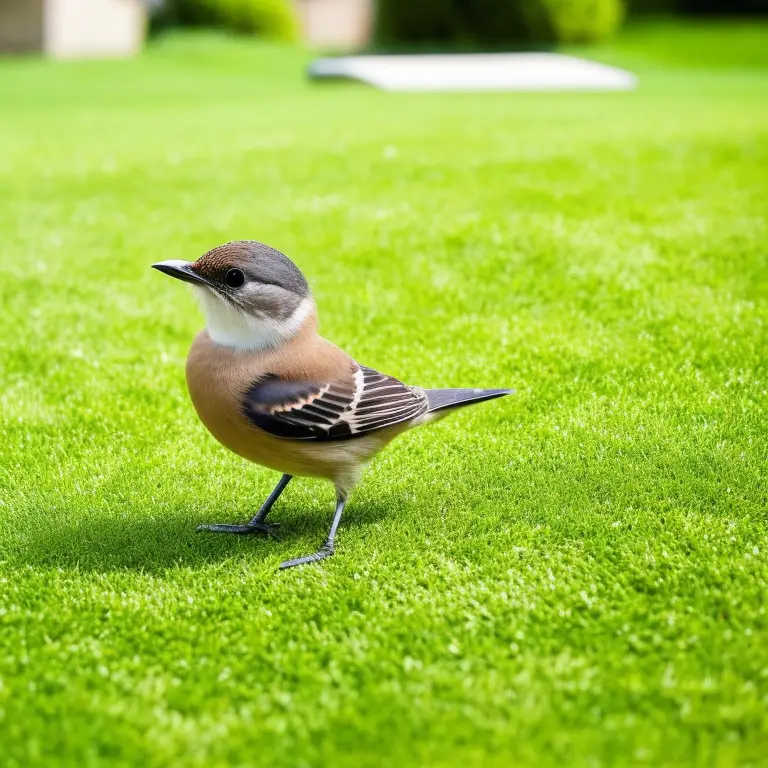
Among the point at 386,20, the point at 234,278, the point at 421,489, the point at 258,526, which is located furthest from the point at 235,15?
the point at 258,526

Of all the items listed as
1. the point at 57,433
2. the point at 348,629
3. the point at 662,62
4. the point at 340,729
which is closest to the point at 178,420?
the point at 57,433

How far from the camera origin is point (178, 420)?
5562mm

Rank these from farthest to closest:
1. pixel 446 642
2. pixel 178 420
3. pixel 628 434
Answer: pixel 178 420
pixel 628 434
pixel 446 642

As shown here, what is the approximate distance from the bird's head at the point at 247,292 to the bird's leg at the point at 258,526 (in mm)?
750

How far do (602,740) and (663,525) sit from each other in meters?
1.46

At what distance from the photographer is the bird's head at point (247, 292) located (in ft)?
13.5

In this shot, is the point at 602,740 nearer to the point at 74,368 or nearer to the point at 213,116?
the point at 74,368

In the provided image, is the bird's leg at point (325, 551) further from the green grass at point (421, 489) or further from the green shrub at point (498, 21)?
the green shrub at point (498, 21)

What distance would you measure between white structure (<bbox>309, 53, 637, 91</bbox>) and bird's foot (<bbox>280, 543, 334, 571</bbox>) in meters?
16.4

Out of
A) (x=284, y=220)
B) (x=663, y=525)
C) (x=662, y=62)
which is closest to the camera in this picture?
(x=663, y=525)

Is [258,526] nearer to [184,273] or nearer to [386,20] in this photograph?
[184,273]

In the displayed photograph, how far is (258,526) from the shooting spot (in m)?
4.46

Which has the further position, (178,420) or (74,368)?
(74,368)

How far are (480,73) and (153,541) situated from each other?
754 inches
